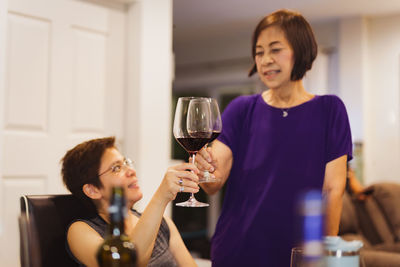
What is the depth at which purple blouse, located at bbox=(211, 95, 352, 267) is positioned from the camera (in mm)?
1559

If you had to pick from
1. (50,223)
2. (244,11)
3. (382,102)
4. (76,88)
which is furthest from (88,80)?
(382,102)

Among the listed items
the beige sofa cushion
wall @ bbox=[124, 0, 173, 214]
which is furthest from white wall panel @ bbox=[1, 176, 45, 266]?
the beige sofa cushion

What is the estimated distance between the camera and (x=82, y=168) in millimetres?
1657

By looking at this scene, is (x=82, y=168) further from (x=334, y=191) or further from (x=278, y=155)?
(x=334, y=191)

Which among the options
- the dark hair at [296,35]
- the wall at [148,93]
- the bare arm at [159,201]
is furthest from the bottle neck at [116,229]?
the wall at [148,93]

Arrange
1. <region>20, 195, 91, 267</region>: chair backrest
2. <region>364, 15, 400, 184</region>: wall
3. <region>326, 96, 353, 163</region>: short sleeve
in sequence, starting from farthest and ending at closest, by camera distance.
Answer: <region>364, 15, 400, 184</region>: wall, <region>326, 96, 353, 163</region>: short sleeve, <region>20, 195, 91, 267</region>: chair backrest

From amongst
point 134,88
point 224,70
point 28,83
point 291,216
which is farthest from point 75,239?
point 224,70

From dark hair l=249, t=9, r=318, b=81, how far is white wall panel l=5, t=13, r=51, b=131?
5.73 feet

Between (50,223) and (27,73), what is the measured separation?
5.60ft

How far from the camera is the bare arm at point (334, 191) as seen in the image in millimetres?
1488

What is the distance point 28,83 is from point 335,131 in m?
2.02

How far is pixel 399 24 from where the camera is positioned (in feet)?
19.7

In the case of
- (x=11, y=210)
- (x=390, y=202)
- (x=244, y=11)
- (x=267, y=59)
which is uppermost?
(x=244, y=11)

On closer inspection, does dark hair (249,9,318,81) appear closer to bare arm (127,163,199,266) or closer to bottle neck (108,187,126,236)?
bare arm (127,163,199,266)
